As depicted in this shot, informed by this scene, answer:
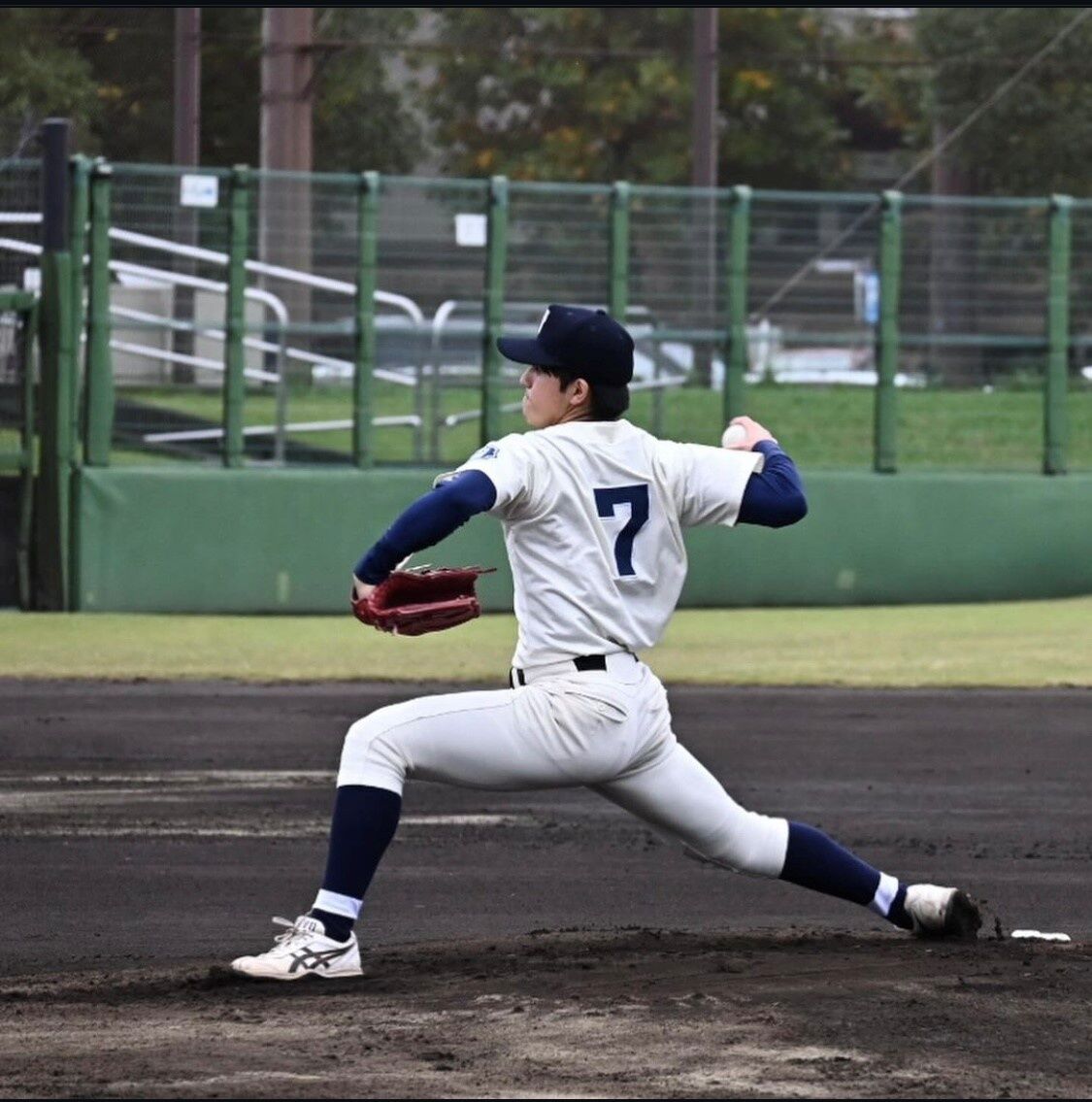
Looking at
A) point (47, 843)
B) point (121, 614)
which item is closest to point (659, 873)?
point (47, 843)

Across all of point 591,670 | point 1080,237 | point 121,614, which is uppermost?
point 1080,237

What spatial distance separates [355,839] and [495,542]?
12453 mm

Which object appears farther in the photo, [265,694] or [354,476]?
[354,476]

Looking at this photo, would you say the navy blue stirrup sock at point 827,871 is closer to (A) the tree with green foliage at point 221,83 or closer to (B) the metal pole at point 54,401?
(B) the metal pole at point 54,401

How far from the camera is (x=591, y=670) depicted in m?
6.00

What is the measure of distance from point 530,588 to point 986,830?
363 cm

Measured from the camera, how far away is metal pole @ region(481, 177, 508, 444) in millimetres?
18609

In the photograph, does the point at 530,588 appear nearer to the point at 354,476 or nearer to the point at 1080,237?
the point at 354,476

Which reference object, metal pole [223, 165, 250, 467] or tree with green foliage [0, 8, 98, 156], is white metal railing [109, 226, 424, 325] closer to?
metal pole [223, 165, 250, 467]

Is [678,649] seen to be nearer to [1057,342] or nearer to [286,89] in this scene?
[1057,342]

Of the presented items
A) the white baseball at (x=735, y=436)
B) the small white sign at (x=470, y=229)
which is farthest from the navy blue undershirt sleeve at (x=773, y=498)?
the small white sign at (x=470, y=229)

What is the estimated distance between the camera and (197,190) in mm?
17953

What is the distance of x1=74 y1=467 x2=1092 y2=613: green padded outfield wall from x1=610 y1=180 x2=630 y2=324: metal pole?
6.17 feet

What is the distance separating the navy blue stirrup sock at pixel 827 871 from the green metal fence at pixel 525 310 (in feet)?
39.8
